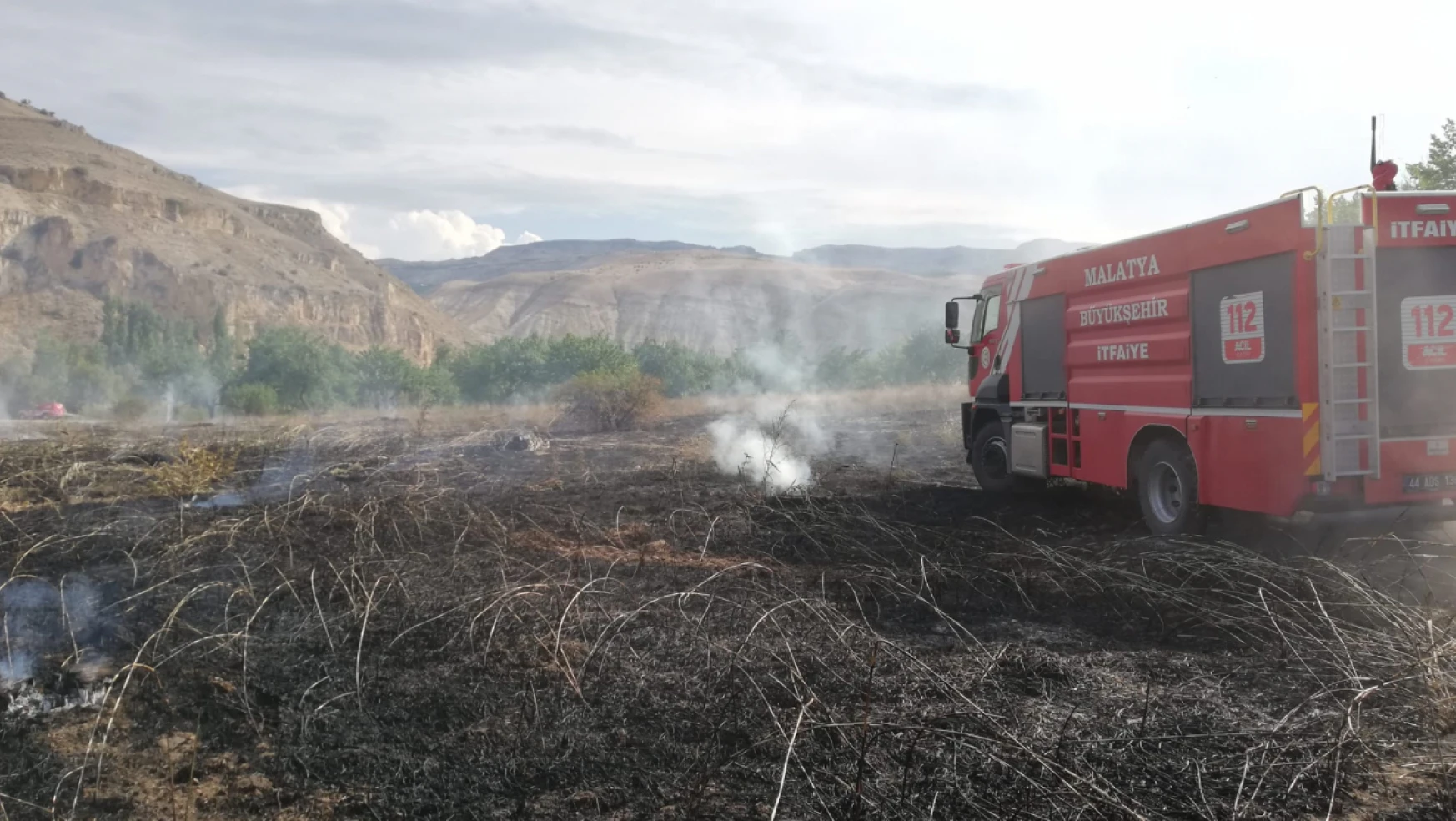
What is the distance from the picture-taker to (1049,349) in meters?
10.5

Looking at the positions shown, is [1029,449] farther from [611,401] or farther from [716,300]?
[716,300]

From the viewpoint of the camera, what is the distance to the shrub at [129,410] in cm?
3684

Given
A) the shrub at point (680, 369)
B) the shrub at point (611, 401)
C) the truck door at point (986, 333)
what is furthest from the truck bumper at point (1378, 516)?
the shrub at point (680, 369)

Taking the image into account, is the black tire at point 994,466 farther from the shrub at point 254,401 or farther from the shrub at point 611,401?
the shrub at point 254,401

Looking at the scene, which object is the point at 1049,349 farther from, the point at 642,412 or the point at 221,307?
the point at 221,307

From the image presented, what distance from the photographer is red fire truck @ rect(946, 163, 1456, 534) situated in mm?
6969

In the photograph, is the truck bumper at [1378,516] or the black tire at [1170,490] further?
the black tire at [1170,490]

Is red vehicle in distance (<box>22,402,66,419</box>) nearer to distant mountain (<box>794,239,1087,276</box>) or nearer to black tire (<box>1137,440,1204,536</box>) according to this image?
black tire (<box>1137,440,1204,536</box>)

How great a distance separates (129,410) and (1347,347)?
4183cm

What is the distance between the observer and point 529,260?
174 metres

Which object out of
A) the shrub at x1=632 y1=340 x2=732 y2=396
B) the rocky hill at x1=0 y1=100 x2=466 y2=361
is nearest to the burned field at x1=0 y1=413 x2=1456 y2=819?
the shrub at x1=632 y1=340 x2=732 y2=396

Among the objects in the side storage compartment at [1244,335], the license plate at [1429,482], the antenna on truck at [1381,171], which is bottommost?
the license plate at [1429,482]

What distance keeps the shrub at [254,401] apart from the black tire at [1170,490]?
117 ft

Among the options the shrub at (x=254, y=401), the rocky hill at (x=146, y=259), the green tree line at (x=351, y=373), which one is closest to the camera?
the shrub at (x=254, y=401)
